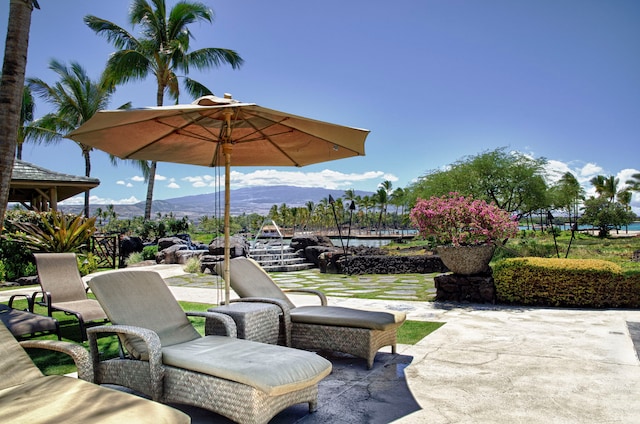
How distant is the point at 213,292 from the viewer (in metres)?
9.43

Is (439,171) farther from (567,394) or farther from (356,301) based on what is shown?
(567,394)

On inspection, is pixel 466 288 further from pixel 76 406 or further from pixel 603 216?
pixel 603 216

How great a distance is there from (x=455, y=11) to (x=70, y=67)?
21676 millimetres

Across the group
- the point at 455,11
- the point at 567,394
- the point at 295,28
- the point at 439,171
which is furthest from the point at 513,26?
the point at 567,394

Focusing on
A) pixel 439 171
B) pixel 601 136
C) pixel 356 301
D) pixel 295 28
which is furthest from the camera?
pixel 601 136

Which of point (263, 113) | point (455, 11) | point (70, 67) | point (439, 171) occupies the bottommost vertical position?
point (263, 113)

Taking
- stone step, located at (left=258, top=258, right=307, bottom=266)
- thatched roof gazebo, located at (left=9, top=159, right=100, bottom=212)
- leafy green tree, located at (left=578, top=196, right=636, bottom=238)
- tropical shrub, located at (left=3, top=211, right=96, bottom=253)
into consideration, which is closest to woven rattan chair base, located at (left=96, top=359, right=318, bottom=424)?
tropical shrub, located at (left=3, top=211, right=96, bottom=253)

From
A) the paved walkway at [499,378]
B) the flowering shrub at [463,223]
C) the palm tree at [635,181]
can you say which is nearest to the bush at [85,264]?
the flowering shrub at [463,223]

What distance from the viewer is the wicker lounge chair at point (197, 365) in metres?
2.58

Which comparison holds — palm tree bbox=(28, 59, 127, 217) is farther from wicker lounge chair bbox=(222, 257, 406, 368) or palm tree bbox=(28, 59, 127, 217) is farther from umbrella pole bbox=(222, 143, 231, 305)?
wicker lounge chair bbox=(222, 257, 406, 368)

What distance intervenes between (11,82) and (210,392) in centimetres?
336

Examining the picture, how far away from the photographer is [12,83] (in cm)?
408

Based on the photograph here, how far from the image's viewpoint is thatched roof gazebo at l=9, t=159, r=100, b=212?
1344cm

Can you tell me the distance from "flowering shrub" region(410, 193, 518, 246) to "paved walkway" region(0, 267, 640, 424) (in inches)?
71.3
